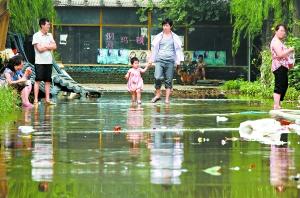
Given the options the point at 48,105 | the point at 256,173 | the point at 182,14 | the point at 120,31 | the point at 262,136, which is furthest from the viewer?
the point at 120,31

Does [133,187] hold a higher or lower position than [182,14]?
lower

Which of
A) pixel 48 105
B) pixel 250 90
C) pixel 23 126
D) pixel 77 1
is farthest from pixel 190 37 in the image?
pixel 23 126

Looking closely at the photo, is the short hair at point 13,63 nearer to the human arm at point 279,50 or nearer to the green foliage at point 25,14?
the green foliage at point 25,14

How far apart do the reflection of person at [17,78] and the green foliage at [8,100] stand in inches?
16.9

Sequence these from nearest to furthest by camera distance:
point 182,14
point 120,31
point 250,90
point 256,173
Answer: point 256,173 < point 250,90 < point 182,14 < point 120,31

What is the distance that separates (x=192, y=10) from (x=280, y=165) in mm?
34415

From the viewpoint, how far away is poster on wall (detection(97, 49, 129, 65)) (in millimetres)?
46188

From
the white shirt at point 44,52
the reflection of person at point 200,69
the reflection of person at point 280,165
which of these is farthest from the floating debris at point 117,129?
the reflection of person at point 200,69

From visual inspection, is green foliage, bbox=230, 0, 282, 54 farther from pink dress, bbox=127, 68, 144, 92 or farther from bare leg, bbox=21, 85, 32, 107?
bare leg, bbox=21, 85, 32, 107

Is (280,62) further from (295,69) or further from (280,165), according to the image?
(280,165)

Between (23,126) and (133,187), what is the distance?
647cm

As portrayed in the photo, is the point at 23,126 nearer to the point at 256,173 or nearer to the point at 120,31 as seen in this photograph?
the point at 256,173

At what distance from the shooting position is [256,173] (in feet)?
30.7

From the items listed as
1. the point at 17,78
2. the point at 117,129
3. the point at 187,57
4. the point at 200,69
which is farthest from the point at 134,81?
the point at 187,57
